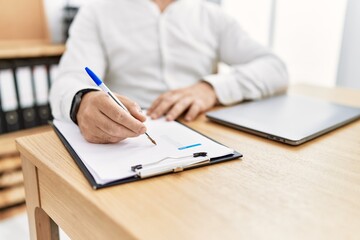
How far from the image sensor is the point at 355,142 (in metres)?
0.68

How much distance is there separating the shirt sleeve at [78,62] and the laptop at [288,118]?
A: 1.10 feet

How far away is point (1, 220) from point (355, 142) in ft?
5.05

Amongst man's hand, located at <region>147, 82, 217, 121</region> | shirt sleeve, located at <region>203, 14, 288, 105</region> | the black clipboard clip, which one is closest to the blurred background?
shirt sleeve, located at <region>203, 14, 288, 105</region>

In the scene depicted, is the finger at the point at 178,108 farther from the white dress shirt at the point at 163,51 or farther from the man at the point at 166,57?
the white dress shirt at the point at 163,51

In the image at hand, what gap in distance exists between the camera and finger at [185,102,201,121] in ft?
2.65

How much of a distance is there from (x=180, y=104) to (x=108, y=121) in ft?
0.83

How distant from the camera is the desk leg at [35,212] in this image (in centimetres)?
62

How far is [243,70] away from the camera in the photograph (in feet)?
3.33

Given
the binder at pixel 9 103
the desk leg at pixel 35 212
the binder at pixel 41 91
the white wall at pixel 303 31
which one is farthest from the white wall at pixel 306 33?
the desk leg at pixel 35 212

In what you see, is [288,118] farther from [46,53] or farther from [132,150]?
[46,53]

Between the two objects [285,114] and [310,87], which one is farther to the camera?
[310,87]

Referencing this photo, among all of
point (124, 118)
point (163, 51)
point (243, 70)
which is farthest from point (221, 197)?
point (163, 51)

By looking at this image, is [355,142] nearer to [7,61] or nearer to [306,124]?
[306,124]

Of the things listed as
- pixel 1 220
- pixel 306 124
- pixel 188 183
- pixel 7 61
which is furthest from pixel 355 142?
pixel 1 220
